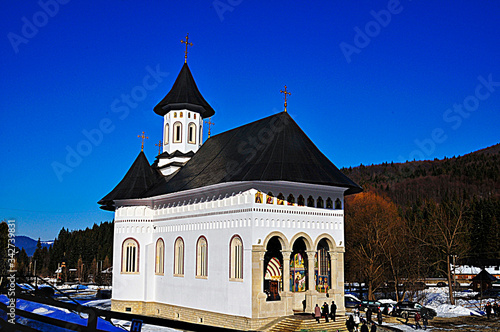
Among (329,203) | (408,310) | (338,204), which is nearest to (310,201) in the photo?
(329,203)

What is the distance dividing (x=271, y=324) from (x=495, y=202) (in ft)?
246

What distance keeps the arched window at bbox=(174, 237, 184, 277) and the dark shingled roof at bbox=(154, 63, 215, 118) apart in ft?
37.7

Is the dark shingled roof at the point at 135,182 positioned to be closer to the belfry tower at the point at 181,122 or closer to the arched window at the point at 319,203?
the belfry tower at the point at 181,122

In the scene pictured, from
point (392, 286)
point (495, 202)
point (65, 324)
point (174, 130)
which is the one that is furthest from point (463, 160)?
point (65, 324)

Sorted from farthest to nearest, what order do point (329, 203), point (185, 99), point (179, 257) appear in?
1. point (185, 99)
2. point (179, 257)
3. point (329, 203)

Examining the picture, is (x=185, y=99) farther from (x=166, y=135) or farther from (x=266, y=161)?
(x=266, y=161)

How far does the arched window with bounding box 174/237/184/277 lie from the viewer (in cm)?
2791

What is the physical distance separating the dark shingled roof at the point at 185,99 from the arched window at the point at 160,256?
10.7 metres

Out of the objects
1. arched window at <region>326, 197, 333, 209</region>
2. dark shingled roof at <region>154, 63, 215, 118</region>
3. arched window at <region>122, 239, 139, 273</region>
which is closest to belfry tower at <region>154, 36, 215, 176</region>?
dark shingled roof at <region>154, 63, 215, 118</region>

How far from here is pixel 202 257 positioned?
26.2 meters

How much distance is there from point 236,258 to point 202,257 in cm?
333

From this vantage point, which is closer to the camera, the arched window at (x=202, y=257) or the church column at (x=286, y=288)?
the church column at (x=286, y=288)

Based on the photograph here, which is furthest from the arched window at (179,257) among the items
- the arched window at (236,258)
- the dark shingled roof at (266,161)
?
the arched window at (236,258)

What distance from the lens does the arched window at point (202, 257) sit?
1012 inches
